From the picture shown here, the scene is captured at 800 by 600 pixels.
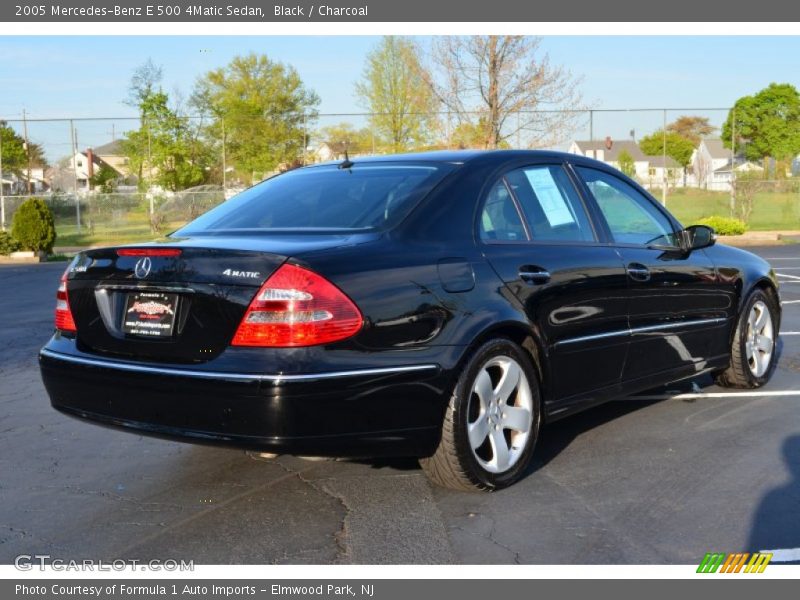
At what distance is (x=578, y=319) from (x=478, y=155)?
0.98 m

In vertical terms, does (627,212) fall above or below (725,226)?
above

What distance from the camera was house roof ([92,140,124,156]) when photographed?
33.3 metres

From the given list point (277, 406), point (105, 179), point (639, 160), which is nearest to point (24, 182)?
point (105, 179)

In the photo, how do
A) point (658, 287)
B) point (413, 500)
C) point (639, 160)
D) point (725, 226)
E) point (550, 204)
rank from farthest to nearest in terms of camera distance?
point (639, 160) → point (725, 226) → point (658, 287) → point (550, 204) → point (413, 500)

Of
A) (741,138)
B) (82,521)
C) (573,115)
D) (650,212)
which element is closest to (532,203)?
(650,212)

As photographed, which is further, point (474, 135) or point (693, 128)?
point (693, 128)

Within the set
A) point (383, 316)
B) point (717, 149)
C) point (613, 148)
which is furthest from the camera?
point (717, 149)

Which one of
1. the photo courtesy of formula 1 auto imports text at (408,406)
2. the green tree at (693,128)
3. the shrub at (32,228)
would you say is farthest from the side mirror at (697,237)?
the green tree at (693,128)

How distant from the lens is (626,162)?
34000mm

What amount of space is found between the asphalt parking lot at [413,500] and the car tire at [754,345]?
516mm

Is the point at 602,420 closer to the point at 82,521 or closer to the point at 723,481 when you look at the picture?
the point at 723,481

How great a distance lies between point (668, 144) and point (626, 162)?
5.55 ft

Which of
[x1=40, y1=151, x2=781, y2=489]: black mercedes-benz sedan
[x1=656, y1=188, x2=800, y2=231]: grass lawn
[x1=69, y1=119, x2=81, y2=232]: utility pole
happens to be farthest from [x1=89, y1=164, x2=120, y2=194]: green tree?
[x1=40, y1=151, x2=781, y2=489]: black mercedes-benz sedan

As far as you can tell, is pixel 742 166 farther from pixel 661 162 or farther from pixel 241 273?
pixel 241 273
